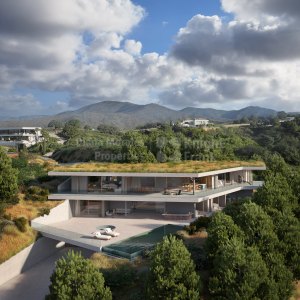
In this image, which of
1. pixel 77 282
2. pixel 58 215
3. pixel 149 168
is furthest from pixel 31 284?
pixel 149 168

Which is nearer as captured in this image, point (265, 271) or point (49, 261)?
point (265, 271)

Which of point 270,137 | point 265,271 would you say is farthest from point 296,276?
point 270,137

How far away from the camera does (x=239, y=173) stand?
38.4 meters

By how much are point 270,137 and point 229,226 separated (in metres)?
81.8

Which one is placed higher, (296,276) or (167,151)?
(167,151)

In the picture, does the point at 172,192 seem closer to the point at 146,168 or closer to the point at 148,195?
the point at 148,195

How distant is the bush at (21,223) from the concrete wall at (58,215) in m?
1.02

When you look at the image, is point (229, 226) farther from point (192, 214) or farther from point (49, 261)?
point (49, 261)

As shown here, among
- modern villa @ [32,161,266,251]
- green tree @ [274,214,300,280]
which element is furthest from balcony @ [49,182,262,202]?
green tree @ [274,214,300,280]

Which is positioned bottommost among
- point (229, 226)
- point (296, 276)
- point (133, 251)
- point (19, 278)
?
point (19, 278)

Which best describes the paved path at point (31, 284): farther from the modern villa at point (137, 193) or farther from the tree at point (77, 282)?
the tree at point (77, 282)

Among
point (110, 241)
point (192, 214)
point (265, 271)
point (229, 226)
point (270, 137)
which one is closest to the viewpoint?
point (265, 271)

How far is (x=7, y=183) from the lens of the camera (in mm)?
30125

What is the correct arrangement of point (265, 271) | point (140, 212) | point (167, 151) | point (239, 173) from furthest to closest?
point (167, 151) < point (239, 173) < point (140, 212) < point (265, 271)
